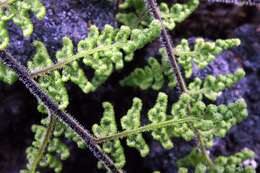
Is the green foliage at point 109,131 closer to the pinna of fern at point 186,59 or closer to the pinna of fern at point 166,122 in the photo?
the pinna of fern at point 166,122

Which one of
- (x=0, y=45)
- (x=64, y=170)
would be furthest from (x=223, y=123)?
(x=64, y=170)

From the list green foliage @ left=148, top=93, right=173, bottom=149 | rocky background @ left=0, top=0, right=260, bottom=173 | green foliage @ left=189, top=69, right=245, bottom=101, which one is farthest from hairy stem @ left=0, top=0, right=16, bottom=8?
green foliage @ left=189, top=69, right=245, bottom=101

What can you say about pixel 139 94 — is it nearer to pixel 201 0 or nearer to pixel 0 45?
pixel 201 0

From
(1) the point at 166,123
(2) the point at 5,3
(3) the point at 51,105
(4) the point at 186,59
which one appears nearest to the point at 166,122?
(1) the point at 166,123

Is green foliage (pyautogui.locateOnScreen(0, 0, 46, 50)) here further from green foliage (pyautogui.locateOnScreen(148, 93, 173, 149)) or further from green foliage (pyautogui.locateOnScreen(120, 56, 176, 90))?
green foliage (pyautogui.locateOnScreen(120, 56, 176, 90))

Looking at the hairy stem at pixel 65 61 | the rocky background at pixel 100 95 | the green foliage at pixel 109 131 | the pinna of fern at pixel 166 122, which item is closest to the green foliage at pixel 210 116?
the pinna of fern at pixel 166 122

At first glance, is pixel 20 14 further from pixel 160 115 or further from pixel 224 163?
pixel 224 163

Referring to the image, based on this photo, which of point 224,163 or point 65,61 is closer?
point 65,61
